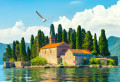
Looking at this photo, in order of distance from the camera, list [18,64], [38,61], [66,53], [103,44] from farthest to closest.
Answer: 1. [18,64]
2. [38,61]
3. [66,53]
4. [103,44]

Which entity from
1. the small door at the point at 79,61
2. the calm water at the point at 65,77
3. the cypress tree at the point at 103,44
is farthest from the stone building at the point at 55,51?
the calm water at the point at 65,77

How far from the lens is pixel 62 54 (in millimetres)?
93438

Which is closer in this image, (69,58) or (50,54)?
(69,58)

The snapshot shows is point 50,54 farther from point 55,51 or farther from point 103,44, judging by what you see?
point 103,44

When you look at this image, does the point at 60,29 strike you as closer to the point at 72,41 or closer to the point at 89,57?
the point at 72,41

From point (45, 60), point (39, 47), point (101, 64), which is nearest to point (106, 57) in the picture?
point (101, 64)

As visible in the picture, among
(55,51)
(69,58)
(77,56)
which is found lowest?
(69,58)

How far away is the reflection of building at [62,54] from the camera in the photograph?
262ft

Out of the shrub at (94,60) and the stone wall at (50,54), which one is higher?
the stone wall at (50,54)

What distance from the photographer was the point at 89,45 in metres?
88.5

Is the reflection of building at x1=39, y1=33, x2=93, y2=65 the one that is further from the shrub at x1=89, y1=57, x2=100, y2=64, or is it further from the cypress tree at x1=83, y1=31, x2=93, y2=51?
the cypress tree at x1=83, y1=31, x2=93, y2=51

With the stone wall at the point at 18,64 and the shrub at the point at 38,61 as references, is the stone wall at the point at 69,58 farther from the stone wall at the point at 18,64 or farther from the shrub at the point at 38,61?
the stone wall at the point at 18,64

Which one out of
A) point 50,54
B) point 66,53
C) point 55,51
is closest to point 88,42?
point 66,53

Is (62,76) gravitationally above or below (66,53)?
below
